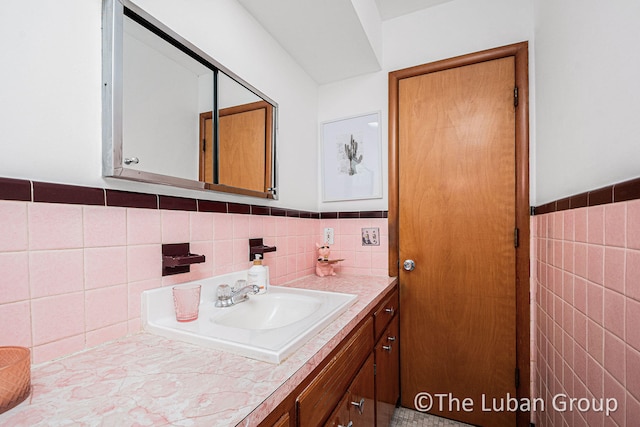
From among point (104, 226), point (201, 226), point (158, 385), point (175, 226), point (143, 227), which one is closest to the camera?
point (158, 385)

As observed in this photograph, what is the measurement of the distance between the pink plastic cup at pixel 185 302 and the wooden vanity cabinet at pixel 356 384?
1.49 ft

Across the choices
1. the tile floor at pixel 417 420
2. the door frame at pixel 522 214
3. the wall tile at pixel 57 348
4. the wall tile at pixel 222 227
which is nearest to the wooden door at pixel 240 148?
the wall tile at pixel 222 227

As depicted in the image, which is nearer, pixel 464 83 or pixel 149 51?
pixel 149 51

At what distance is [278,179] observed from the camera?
1.61m

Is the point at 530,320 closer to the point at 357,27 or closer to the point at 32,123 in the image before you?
the point at 357,27

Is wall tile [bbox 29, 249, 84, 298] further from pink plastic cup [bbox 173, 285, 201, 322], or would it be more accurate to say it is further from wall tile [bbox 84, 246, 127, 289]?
pink plastic cup [bbox 173, 285, 201, 322]

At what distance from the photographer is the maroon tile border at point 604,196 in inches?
25.9

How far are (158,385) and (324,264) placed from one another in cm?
133

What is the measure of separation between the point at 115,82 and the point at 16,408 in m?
0.77

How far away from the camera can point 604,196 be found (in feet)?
2.55

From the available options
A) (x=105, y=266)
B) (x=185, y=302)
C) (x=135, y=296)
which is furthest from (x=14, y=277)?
(x=185, y=302)

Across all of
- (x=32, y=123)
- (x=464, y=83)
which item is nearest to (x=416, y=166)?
(x=464, y=83)

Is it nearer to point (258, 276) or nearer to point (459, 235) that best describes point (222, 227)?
point (258, 276)

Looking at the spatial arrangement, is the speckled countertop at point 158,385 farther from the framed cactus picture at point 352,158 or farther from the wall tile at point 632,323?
the framed cactus picture at point 352,158
